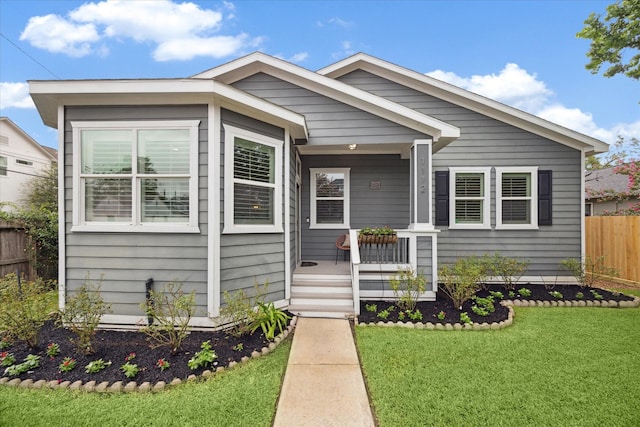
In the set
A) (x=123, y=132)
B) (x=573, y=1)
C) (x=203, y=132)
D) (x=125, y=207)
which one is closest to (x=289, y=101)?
(x=203, y=132)

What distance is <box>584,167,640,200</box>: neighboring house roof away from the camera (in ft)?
37.3

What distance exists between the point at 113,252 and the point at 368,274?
3907 millimetres

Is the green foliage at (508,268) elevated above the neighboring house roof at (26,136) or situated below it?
below

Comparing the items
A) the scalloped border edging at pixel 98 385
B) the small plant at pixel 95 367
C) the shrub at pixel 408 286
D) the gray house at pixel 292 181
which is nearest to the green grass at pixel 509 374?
the shrub at pixel 408 286

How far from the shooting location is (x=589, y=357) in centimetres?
325

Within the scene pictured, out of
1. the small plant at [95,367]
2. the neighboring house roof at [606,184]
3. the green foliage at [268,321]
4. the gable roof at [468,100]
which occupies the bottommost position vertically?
the small plant at [95,367]

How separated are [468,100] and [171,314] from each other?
7092 mm

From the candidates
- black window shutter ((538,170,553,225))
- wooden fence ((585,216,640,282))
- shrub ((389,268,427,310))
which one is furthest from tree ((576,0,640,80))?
shrub ((389,268,427,310))

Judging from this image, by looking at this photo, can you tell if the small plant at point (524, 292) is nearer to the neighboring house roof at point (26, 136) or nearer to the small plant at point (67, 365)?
the small plant at point (67, 365)

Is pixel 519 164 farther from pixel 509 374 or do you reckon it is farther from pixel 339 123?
pixel 509 374

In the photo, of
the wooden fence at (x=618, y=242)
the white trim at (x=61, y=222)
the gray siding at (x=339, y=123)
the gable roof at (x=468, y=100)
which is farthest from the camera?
the wooden fence at (x=618, y=242)

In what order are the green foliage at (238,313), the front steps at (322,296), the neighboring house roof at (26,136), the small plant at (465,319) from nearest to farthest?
the green foliage at (238,313)
the small plant at (465,319)
the front steps at (322,296)
the neighboring house roof at (26,136)

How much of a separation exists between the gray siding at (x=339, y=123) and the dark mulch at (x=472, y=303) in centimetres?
289

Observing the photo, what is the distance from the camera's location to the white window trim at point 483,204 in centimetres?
641
